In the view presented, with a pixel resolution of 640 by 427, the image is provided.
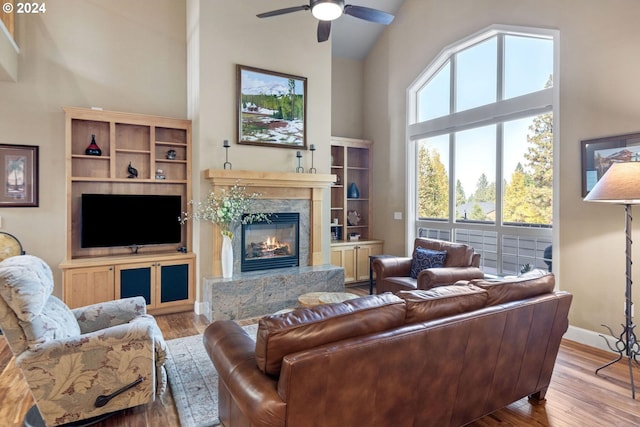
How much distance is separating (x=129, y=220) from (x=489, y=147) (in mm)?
4808

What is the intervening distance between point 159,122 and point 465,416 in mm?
4598

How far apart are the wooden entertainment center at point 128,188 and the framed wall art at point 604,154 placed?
462cm

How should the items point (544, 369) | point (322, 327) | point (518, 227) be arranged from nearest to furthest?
1. point (322, 327)
2. point (544, 369)
3. point (518, 227)

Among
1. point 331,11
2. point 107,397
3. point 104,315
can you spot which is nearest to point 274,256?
point 104,315

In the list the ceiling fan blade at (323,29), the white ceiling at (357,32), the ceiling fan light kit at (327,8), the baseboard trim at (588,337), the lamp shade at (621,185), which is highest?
the white ceiling at (357,32)

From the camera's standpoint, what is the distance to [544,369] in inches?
93.9

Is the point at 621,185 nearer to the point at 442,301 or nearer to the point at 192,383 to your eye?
the point at 442,301

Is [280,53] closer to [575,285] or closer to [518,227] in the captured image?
[518,227]

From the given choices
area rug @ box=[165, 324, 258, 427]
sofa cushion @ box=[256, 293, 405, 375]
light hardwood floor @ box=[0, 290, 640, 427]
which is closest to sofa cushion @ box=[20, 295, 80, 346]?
light hardwood floor @ box=[0, 290, 640, 427]

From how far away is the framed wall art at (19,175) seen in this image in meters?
4.05

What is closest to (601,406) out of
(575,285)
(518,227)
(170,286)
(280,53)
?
(575,285)

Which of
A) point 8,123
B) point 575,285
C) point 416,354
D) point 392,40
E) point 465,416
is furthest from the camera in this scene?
point 392,40

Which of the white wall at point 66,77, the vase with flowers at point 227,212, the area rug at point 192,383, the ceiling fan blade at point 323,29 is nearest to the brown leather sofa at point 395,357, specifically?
the area rug at point 192,383

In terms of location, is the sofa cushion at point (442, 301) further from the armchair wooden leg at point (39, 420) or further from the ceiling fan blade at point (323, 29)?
the ceiling fan blade at point (323, 29)
